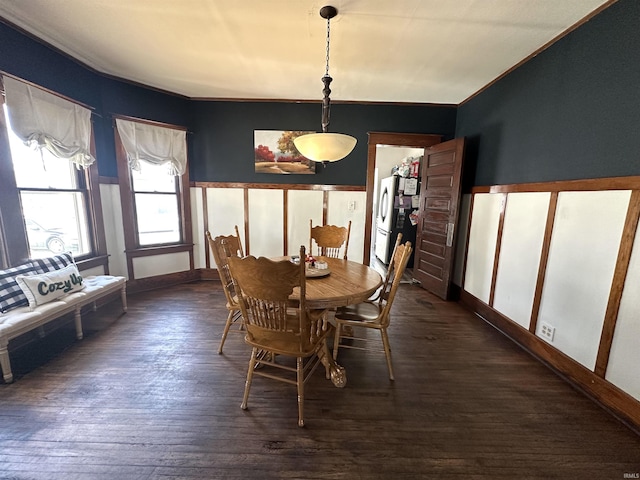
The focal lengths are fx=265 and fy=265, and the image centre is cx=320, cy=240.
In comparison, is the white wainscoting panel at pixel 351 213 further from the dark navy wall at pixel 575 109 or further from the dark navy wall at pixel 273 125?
the dark navy wall at pixel 575 109

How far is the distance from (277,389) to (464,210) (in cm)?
311

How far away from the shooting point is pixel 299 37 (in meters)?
2.26

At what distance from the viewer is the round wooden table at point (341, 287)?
1677mm

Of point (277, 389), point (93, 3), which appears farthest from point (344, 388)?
point (93, 3)

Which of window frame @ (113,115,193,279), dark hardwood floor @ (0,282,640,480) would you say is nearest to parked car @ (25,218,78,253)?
window frame @ (113,115,193,279)

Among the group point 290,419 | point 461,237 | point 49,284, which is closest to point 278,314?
point 290,419

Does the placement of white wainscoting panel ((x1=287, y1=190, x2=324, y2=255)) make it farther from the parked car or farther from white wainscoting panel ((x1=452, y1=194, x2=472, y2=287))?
the parked car

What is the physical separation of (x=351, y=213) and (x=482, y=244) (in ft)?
5.87

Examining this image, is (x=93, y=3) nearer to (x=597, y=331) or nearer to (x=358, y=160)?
(x=358, y=160)

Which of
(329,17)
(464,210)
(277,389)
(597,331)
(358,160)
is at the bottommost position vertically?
(277,389)

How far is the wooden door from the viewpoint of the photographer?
11.0 feet

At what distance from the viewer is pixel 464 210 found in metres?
3.51

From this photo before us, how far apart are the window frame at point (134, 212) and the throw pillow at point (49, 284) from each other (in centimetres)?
102

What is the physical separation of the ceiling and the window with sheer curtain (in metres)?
0.61
